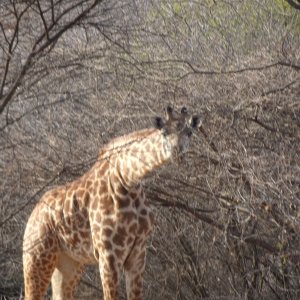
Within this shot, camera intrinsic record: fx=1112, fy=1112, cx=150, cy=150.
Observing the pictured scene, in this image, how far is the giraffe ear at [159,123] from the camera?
7.53m

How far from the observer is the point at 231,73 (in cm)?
883

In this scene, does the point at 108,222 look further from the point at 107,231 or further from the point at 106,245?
the point at 106,245

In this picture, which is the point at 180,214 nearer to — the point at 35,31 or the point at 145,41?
the point at 145,41

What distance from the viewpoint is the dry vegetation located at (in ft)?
27.4

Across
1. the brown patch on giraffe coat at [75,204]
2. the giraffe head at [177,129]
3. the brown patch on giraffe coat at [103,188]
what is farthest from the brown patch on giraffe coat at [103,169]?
the giraffe head at [177,129]

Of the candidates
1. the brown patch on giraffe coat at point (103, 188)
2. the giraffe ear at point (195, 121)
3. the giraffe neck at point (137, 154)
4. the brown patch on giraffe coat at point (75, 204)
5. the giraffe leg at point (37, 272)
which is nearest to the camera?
the giraffe ear at point (195, 121)

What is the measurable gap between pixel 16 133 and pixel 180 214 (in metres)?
1.61

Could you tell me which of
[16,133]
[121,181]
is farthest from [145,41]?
A: [121,181]

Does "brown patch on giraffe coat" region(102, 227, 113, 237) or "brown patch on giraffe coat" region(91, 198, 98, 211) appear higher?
"brown patch on giraffe coat" region(91, 198, 98, 211)

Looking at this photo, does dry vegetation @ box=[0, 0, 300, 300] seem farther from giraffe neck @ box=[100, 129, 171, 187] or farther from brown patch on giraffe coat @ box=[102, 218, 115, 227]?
brown patch on giraffe coat @ box=[102, 218, 115, 227]

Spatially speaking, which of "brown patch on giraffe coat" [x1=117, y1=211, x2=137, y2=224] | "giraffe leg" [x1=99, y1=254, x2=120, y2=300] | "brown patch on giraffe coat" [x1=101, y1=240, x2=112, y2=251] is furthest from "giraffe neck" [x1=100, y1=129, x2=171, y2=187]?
"giraffe leg" [x1=99, y1=254, x2=120, y2=300]

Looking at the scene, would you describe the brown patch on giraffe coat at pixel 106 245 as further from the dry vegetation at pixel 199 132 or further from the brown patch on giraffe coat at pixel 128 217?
the dry vegetation at pixel 199 132

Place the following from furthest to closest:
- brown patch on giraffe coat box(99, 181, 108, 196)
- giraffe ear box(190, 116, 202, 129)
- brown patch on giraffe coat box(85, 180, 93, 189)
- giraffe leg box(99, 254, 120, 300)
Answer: brown patch on giraffe coat box(85, 180, 93, 189) < brown patch on giraffe coat box(99, 181, 108, 196) < giraffe leg box(99, 254, 120, 300) < giraffe ear box(190, 116, 202, 129)

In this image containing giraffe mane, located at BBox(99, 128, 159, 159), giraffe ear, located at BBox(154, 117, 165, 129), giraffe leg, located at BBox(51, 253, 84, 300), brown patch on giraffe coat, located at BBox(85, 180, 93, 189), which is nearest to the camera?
giraffe ear, located at BBox(154, 117, 165, 129)
